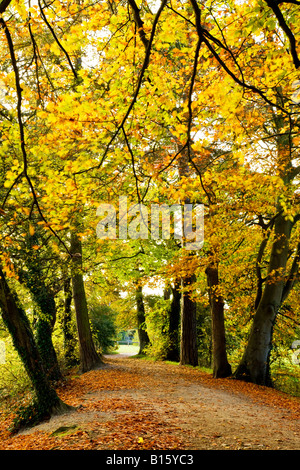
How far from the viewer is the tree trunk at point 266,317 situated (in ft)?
33.3

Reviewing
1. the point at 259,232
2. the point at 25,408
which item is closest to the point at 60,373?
the point at 25,408

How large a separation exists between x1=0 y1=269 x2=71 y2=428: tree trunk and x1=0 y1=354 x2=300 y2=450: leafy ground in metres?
0.45

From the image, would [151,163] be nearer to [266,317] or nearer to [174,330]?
[266,317]

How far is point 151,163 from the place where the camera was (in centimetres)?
841

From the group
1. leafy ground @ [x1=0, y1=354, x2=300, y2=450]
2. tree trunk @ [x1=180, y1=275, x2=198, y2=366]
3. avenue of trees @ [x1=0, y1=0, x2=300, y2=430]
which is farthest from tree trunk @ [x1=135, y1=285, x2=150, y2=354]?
leafy ground @ [x1=0, y1=354, x2=300, y2=450]

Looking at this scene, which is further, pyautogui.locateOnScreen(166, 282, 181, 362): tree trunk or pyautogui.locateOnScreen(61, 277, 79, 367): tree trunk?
pyautogui.locateOnScreen(166, 282, 181, 362): tree trunk

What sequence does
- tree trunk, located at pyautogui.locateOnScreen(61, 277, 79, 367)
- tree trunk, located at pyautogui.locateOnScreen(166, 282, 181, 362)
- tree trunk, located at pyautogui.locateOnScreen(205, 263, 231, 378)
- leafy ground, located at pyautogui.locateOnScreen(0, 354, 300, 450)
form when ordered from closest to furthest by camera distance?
leafy ground, located at pyautogui.locateOnScreen(0, 354, 300, 450) → tree trunk, located at pyautogui.locateOnScreen(205, 263, 231, 378) → tree trunk, located at pyautogui.locateOnScreen(61, 277, 79, 367) → tree trunk, located at pyautogui.locateOnScreen(166, 282, 181, 362)

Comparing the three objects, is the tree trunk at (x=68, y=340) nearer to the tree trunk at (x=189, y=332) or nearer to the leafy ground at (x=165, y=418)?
the leafy ground at (x=165, y=418)

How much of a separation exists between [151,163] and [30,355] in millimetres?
5030

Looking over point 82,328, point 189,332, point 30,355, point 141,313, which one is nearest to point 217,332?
point 189,332

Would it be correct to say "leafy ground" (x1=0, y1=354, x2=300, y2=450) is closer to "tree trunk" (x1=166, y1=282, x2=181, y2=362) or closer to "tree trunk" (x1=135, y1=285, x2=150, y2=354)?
"tree trunk" (x1=166, y1=282, x2=181, y2=362)

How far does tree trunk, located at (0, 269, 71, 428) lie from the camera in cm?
687

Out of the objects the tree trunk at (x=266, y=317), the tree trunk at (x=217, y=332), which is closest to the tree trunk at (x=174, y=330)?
the tree trunk at (x=217, y=332)
